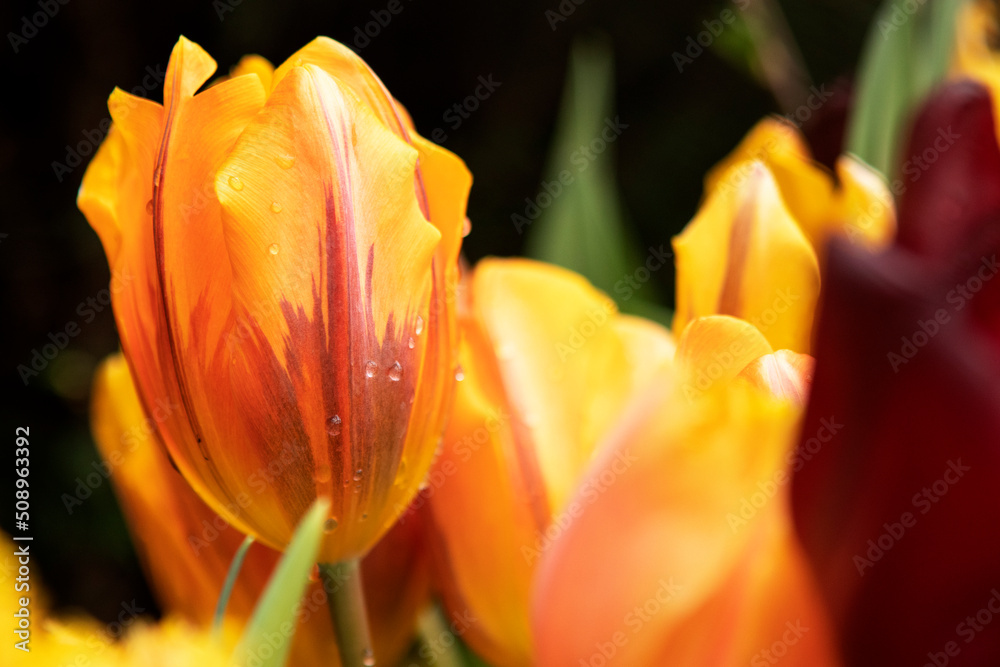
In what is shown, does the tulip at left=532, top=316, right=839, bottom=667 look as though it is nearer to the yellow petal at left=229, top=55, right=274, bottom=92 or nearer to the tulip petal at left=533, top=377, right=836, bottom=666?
the tulip petal at left=533, top=377, right=836, bottom=666

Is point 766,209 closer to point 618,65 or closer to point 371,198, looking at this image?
point 371,198

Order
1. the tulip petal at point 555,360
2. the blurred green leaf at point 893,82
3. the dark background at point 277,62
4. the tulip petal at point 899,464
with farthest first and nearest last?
1. the dark background at point 277,62
2. the blurred green leaf at point 893,82
3. the tulip petal at point 555,360
4. the tulip petal at point 899,464

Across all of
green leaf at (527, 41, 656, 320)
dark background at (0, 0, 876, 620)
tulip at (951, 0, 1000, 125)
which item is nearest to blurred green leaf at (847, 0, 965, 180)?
tulip at (951, 0, 1000, 125)

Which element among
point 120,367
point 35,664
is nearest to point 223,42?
point 120,367

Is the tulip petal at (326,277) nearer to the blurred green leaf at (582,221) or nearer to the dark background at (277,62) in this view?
the blurred green leaf at (582,221)

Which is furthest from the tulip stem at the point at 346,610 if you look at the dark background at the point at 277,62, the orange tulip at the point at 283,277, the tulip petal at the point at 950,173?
the dark background at the point at 277,62
